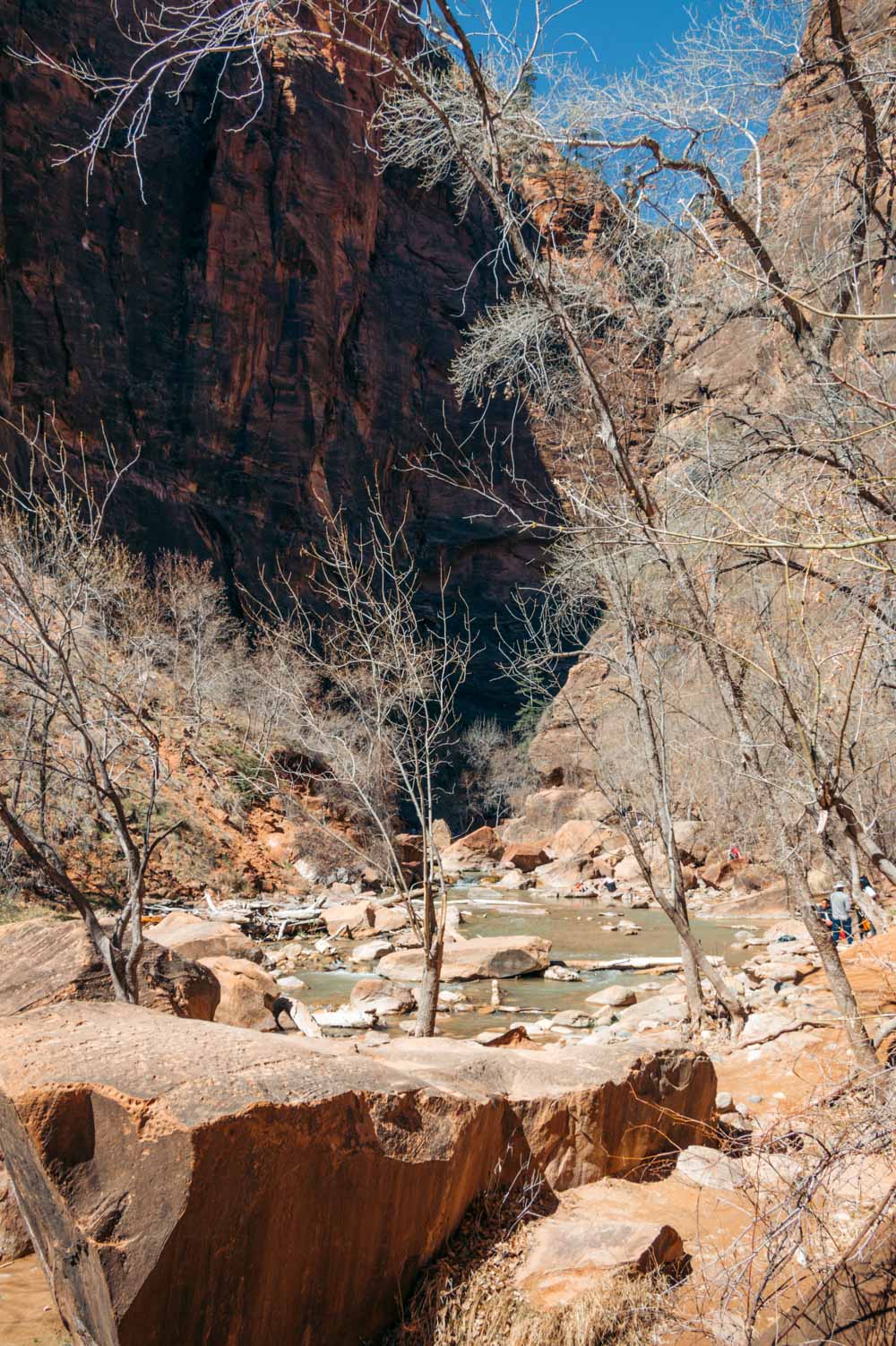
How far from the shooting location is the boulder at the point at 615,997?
11.8m

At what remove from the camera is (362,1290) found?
10.9 ft

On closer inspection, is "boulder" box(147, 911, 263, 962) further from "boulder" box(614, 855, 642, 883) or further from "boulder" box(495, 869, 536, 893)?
"boulder" box(614, 855, 642, 883)

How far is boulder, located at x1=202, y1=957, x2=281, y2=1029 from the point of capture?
9.55 m

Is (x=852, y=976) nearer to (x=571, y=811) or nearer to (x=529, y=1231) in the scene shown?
(x=529, y=1231)

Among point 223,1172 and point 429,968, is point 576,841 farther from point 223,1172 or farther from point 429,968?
point 223,1172

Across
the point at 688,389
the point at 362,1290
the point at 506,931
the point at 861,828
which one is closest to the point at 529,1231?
the point at 362,1290

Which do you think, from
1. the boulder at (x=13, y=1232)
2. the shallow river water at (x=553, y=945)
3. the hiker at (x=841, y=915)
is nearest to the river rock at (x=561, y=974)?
the shallow river water at (x=553, y=945)

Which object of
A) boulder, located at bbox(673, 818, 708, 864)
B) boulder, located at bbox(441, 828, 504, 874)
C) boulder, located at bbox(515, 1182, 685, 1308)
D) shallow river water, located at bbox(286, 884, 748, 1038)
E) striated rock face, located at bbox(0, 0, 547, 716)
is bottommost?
boulder, located at bbox(441, 828, 504, 874)

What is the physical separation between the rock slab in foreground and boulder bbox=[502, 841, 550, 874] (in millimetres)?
26813

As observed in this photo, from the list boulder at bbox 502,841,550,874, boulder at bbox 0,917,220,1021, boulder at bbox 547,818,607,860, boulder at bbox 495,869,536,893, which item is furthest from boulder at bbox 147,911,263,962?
boulder at bbox 547,818,607,860

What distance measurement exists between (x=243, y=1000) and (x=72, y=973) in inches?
186

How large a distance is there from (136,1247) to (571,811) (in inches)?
1431

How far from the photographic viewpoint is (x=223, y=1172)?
280 cm

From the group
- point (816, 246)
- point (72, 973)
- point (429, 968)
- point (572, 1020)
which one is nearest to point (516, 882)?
point (572, 1020)
